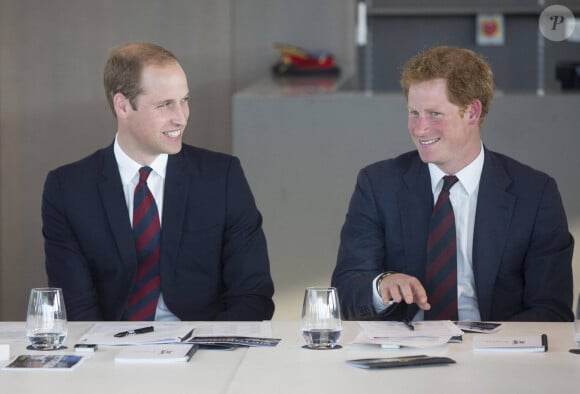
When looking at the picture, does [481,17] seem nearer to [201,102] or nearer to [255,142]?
[201,102]

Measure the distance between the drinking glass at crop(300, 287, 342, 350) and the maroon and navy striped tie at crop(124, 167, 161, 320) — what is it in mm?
851

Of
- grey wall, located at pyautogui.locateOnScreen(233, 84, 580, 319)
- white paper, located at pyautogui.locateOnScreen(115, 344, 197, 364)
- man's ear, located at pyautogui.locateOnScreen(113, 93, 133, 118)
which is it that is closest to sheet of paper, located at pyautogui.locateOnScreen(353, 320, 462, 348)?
white paper, located at pyautogui.locateOnScreen(115, 344, 197, 364)

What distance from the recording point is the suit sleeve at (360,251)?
2770mm

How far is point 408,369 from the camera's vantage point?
6.37ft

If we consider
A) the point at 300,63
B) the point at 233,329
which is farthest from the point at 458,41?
the point at 233,329

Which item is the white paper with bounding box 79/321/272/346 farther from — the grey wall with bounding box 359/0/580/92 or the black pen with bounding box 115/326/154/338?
the grey wall with bounding box 359/0/580/92

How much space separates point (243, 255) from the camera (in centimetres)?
300

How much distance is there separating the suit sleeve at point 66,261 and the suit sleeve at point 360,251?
688 millimetres

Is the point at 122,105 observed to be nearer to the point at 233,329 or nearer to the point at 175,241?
the point at 175,241

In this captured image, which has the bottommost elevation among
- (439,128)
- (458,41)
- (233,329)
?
(233,329)

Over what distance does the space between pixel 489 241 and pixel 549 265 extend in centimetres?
17

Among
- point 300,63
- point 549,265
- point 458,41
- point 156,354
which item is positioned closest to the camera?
point 156,354

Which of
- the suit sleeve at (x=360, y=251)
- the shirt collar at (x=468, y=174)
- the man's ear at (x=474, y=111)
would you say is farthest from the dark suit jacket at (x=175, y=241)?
the man's ear at (x=474, y=111)

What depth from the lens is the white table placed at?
5.94 feet
